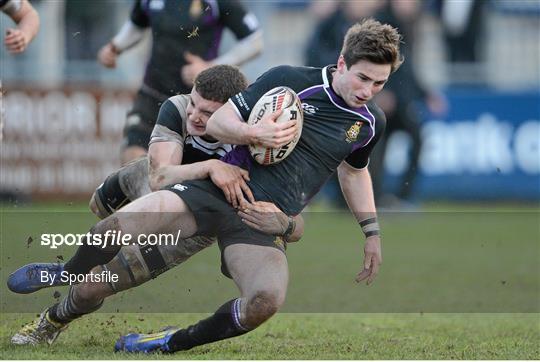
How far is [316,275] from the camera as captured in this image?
9.96 m

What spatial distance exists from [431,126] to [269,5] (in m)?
3.35

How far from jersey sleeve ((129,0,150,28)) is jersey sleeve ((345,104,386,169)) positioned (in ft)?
10.3

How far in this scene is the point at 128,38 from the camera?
9242 mm

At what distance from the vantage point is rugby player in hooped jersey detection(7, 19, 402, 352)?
6102mm

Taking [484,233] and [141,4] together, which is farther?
[484,233]

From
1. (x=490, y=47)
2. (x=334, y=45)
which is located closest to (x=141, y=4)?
(x=334, y=45)

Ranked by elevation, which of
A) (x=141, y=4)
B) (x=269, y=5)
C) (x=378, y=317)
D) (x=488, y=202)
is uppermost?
(x=141, y=4)

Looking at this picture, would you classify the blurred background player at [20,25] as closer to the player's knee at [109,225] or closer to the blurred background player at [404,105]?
the player's knee at [109,225]

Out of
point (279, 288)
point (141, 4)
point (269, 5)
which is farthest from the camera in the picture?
point (269, 5)

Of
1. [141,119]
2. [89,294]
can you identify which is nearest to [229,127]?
[89,294]

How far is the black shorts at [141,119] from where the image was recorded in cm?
890

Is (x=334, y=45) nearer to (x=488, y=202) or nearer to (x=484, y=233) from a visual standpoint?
(x=484, y=233)

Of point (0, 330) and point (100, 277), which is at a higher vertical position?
point (100, 277)

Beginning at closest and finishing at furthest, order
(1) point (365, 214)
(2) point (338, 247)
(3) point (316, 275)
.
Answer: (1) point (365, 214) → (3) point (316, 275) → (2) point (338, 247)
